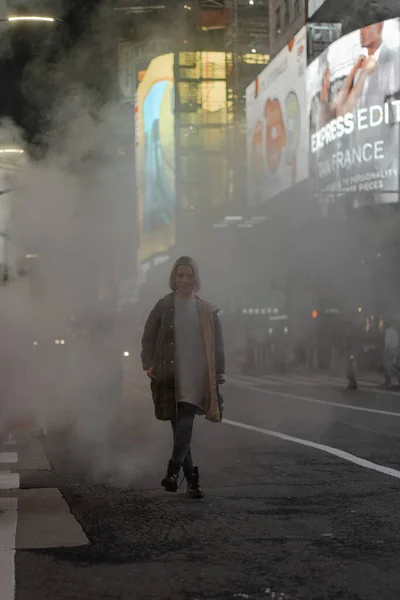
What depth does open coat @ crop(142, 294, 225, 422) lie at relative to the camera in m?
6.86

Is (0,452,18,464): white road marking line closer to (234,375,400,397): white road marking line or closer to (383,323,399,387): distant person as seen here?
(234,375,400,397): white road marking line

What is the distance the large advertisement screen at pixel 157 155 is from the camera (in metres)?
95.3

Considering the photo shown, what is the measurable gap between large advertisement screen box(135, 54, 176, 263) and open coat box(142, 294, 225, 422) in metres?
84.3

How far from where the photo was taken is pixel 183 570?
15.3 ft

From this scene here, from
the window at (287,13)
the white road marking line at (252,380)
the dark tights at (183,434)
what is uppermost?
the window at (287,13)

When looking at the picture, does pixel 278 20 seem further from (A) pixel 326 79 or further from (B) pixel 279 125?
(A) pixel 326 79

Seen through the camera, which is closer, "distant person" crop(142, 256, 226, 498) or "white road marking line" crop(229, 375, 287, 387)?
"distant person" crop(142, 256, 226, 498)

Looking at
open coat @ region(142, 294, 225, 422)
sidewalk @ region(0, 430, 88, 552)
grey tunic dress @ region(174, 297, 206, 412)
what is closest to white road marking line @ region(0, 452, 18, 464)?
sidewalk @ region(0, 430, 88, 552)

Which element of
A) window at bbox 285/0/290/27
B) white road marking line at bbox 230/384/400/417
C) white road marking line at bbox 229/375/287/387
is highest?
window at bbox 285/0/290/27

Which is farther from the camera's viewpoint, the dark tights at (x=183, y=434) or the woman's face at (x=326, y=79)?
the woman's face at (x=326, y=79)

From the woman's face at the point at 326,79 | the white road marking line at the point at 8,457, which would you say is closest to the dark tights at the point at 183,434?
the white road marking line at the point at 8,457

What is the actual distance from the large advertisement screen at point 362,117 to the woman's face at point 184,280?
24456 millimetres

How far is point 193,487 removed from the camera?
6.78 m

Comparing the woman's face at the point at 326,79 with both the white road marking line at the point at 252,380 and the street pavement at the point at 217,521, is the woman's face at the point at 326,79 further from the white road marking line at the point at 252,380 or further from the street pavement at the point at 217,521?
the street pavement at the point at 217,521
